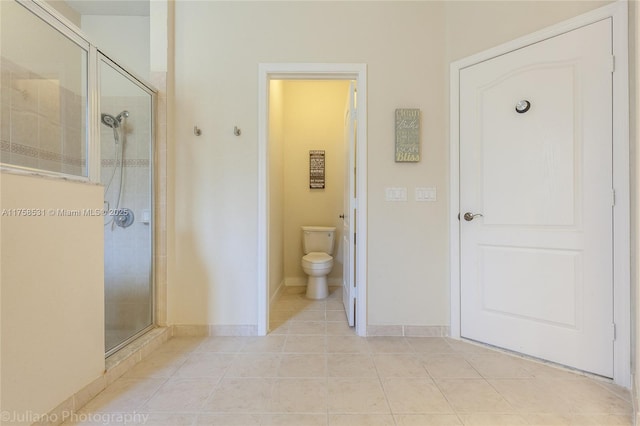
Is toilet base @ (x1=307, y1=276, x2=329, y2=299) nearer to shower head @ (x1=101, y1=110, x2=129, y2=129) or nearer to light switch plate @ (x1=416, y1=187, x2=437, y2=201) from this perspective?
light switch plate @ (x1=416, y1=187, x2=437, y2=201)

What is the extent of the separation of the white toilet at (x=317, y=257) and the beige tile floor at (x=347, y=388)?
1008mm

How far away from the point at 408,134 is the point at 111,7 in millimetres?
3047

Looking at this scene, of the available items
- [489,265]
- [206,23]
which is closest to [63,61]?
[206,23]

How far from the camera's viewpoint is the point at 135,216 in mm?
2049

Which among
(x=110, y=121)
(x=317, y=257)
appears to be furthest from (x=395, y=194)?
(x=110, y=121)

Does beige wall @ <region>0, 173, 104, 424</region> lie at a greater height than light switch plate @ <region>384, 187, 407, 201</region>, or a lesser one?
lesser

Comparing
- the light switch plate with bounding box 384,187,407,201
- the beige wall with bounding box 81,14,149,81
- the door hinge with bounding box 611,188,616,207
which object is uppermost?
the beige wall with bounding box 81,14,149,81

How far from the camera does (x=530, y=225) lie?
1755 mm

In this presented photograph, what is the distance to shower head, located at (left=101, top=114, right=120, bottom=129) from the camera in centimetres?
178

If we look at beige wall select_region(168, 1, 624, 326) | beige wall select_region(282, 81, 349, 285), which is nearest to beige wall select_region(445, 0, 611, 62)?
beige wall select_region(168, 1, 624, 326)

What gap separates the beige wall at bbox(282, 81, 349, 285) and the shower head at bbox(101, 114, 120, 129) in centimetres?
197

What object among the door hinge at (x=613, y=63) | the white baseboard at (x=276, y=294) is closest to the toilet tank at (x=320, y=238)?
the white baseboard at (x=276, y=294)

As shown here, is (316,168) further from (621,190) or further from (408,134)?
(621,190)

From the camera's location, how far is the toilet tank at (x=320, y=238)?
11.0ft
